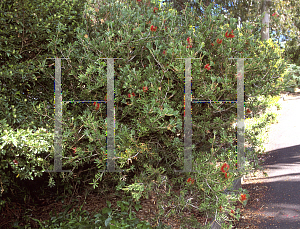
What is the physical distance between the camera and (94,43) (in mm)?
3320

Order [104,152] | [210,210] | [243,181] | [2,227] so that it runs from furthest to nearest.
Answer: [243,181] → [2,227] → [210,210] → [104,152]

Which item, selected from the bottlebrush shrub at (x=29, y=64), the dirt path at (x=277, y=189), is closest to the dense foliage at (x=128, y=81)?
the bottlebrush shrub at (x=29, y=64)

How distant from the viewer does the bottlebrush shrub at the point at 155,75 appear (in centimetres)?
299

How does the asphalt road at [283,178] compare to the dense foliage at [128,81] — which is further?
the asphalt road at [283,178]

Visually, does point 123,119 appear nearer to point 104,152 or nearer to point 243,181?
point 104,152

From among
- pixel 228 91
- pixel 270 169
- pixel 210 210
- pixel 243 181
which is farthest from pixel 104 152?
pixel 270 169

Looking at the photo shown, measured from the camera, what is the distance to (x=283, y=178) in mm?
5902

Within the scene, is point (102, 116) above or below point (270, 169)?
above

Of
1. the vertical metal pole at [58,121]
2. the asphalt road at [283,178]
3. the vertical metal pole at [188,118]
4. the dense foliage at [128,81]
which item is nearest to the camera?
the vertical metal pole at [58,121]

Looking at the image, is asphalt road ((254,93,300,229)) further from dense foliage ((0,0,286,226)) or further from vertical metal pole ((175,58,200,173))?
vertical metal pole ((175,58,200,173))

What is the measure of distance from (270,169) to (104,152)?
5123 millimetres

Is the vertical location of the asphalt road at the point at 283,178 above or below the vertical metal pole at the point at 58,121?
below

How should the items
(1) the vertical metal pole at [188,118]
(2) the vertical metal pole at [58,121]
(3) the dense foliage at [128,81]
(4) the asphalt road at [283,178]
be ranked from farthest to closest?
(4) the asphalt road at [283,178] → (1) the vertical metal pole at [188,118] → (3) the dense foliage at [128,81] → (2) the vertical metal pole at [58,121]

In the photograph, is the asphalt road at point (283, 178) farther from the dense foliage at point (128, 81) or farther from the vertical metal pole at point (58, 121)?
the vertical metal pole at point (58, 121)
